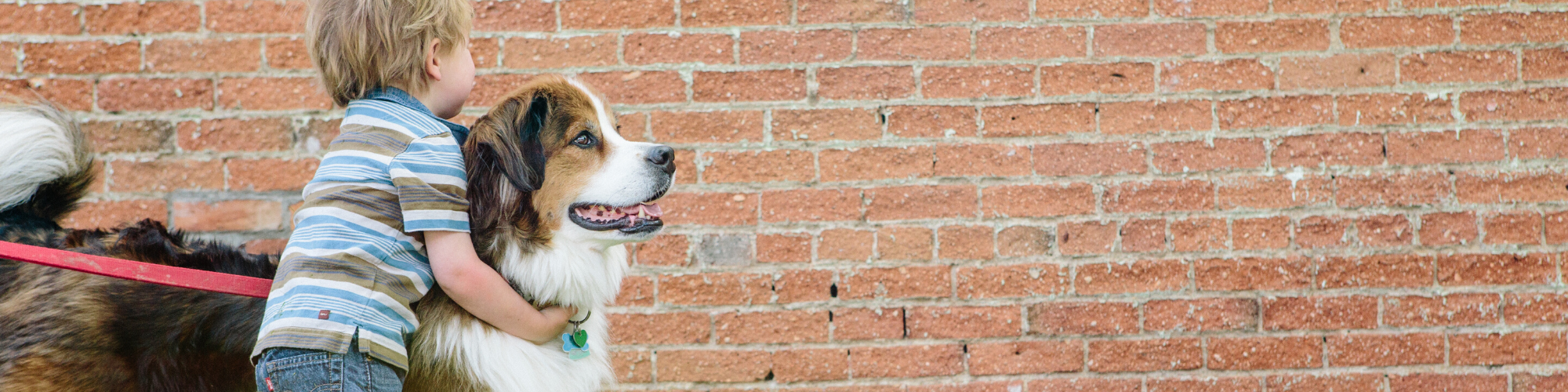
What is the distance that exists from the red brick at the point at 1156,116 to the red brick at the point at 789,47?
75cm

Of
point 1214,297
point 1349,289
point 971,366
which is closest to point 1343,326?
point 1349,289

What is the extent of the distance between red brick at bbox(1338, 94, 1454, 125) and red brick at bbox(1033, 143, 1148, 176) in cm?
58

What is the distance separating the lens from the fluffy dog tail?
1.71 metres

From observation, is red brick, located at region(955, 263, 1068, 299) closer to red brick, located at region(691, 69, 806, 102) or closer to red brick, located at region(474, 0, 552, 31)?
red brick, located at region(691, 69, 806, 102)

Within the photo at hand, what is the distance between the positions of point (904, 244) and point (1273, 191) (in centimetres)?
103

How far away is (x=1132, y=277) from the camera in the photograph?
240 cm

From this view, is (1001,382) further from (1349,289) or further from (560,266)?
(560,266)

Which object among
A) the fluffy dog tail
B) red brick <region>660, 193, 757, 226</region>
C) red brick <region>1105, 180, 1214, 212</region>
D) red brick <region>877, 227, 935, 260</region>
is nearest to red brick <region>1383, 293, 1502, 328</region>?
red brick <region>1105, 180, 1214, 212</region>

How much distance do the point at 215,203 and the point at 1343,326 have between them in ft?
10.4

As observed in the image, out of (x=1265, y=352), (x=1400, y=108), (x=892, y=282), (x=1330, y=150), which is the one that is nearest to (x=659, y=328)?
(x=892, y=282)

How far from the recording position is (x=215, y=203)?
237cm

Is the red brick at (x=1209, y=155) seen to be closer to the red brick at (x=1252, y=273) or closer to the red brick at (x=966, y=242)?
the red brick at (x=1252, y=273)

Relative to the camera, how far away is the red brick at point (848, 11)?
2383 mm

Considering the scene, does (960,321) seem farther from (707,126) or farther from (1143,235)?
(707,126)
